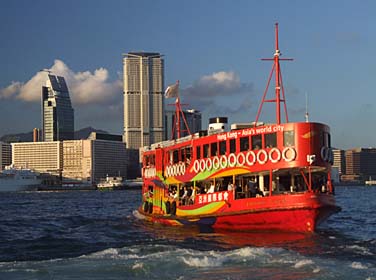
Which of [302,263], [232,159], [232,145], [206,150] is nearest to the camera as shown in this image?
[302,263]

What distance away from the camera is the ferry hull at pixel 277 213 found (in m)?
28.6

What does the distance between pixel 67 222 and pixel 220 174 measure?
1515 centimetres

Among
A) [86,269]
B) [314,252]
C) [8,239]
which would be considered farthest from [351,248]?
[8,239]

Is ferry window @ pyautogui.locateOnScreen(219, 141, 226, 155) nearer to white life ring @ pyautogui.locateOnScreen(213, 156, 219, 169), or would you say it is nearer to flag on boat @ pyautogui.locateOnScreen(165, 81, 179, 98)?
white life ring @ pyautogui.locateOnScreen(213, 156, 219, 169)

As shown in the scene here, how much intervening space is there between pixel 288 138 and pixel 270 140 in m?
0.96

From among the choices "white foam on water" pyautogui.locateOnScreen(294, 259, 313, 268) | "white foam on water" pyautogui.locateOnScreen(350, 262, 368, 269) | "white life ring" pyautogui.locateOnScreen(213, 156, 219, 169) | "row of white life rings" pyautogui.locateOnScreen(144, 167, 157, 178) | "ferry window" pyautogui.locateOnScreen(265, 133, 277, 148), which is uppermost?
"ferry window" pyautogui.locateOnScreen(265, 133, 277, 148)

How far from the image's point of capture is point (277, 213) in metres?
29.2

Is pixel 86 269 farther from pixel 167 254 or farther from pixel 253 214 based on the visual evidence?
pixel 253 214

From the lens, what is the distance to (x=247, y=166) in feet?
100

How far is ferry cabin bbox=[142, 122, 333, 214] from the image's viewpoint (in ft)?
95.1

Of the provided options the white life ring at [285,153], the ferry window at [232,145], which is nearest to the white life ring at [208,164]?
the ferry window at [232,145]

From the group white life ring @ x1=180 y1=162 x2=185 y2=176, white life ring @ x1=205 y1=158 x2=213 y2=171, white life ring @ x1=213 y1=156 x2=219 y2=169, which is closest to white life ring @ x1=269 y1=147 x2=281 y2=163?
white life ring @ x1=213 y1=156 x2=219 y2=169

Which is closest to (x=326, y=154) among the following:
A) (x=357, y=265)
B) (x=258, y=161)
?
(x=258, y=161)

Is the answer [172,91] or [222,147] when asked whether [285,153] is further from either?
[172,91]
